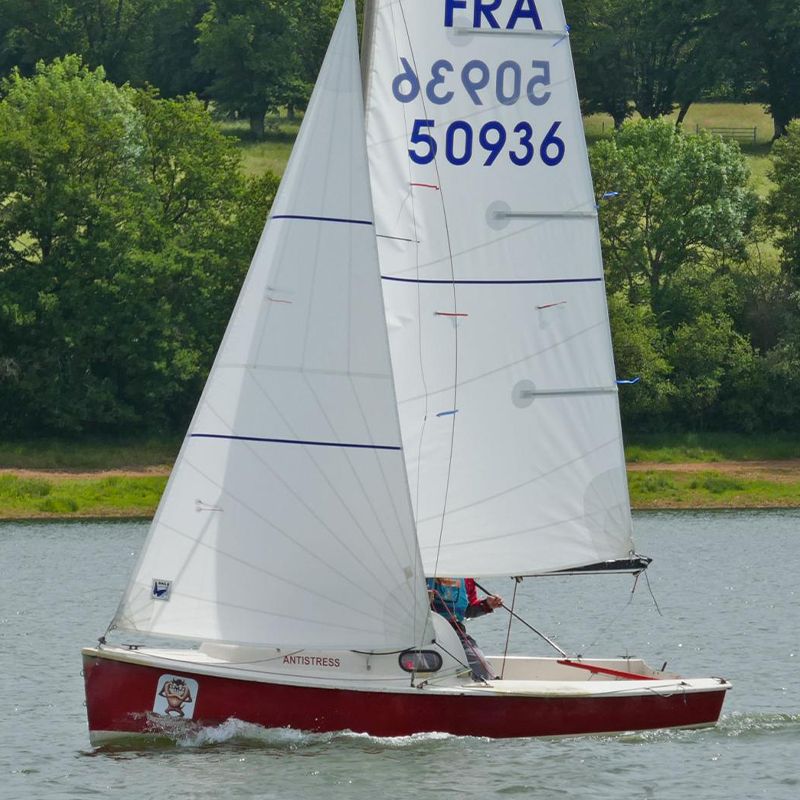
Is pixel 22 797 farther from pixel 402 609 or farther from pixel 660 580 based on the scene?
pixel 660 580

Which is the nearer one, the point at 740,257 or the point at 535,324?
the point at 535,324

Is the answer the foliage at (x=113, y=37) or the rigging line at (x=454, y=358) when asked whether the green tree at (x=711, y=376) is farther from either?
the foliage at (x=113, y=37)

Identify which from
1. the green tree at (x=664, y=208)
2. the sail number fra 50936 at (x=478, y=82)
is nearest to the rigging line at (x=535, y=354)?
the sail number fra 50936 at (x=478, y=82)

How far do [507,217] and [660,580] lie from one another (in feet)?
59.4

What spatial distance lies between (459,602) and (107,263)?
41.9 metres

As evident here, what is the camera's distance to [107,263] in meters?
61.1

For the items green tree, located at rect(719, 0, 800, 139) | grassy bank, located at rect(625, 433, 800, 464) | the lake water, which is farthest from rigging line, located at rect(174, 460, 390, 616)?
green tree, located at rect(719, 0, 800, 139)

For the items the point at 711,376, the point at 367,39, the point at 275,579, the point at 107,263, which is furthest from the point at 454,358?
the point at 711,376

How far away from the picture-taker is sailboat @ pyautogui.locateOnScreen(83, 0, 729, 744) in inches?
764

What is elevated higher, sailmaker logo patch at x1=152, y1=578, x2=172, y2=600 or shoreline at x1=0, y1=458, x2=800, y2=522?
sailmaker logo patch at x1=152, y1=578, x2=172, y2=600

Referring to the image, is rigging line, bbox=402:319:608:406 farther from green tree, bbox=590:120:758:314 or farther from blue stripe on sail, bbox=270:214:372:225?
green tree, bbox=590:120:758:314

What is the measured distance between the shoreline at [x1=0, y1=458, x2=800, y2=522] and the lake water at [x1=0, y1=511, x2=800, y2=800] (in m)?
12.2

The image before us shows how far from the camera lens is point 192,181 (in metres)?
64.1

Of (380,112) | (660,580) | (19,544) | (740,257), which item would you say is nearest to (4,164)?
(19,544)
